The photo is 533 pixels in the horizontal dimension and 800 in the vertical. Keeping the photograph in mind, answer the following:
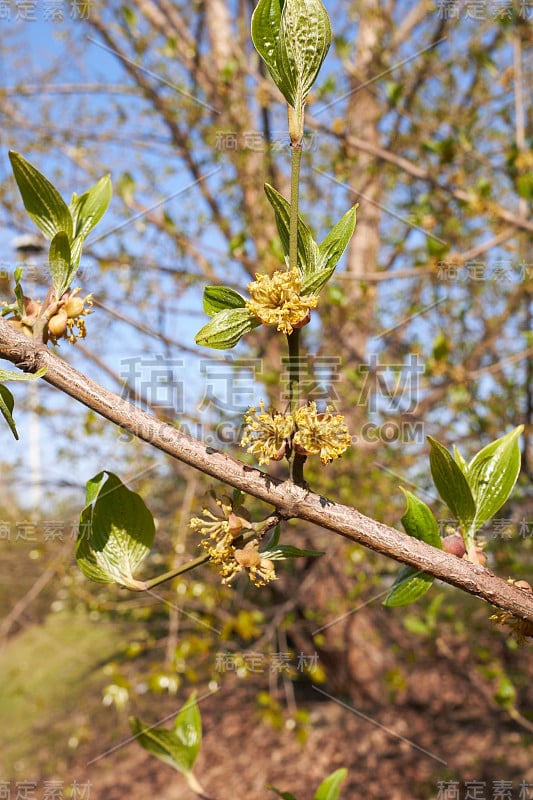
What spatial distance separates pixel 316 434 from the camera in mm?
367

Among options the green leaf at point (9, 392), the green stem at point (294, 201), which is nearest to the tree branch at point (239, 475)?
the green leaf at point (9, 392)

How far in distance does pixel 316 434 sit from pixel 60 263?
0.64 feet

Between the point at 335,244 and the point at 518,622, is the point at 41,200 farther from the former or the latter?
the point at 518,622

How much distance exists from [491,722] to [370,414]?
4.58 feet

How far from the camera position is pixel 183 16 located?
8.88ft

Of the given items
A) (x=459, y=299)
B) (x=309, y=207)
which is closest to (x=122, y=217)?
(x=309, y=207)

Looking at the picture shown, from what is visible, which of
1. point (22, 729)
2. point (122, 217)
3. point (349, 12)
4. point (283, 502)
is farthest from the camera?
point (22, 729)

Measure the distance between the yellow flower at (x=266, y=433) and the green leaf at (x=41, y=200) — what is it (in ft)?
0.57

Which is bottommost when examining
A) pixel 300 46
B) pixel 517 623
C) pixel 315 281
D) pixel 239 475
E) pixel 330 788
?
pixel 330 788

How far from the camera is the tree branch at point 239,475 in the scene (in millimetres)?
353

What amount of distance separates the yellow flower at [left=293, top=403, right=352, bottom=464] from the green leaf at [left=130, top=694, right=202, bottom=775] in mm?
280

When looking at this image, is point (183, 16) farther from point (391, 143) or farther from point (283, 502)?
point (283, 502)

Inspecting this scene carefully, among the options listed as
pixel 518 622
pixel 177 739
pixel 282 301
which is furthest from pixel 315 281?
pixel 177 739

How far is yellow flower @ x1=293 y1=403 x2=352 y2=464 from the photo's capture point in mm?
363
